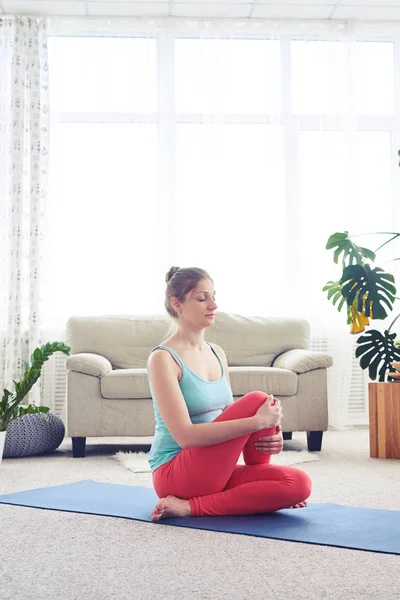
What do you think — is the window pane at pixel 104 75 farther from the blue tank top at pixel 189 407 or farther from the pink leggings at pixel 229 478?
the pink leggings at pixel 229 478

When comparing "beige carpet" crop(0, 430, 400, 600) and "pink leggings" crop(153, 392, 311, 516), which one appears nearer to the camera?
"beige carpet" crop(0, 430, 400, 600)

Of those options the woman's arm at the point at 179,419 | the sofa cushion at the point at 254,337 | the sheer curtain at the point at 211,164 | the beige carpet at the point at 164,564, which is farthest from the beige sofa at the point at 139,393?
the woman's arm at the point at 179,419

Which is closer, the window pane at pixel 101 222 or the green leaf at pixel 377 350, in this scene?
the green leaf at pixel 377 350

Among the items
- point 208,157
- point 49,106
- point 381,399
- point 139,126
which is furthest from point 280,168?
point 381,399

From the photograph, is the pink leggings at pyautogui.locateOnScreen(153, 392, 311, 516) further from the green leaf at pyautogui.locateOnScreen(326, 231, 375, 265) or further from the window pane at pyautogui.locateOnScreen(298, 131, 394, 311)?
the window pane at pyautogui.locateOnScreen(298, 131, 394, 311)

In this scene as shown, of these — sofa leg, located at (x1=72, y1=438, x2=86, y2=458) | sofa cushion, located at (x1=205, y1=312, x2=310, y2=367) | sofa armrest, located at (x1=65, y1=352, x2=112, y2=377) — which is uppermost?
sofa cushion, located at (x1=205, y1=312, x2=310, y2=367)

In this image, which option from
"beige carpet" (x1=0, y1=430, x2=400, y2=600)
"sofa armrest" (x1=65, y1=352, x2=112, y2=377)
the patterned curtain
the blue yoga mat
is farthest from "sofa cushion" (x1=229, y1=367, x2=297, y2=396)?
the patterned curtain

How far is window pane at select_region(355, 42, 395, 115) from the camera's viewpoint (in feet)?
19.1

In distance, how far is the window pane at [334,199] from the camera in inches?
221

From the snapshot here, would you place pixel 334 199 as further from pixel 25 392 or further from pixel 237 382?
pixel 25 392

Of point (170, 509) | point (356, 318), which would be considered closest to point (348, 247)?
point (356, 318)

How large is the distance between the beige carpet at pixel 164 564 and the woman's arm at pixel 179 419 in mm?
271

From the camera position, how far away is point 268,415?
2.25 m

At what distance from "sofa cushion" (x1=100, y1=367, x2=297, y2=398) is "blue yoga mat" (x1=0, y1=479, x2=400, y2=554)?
3.98 feet
